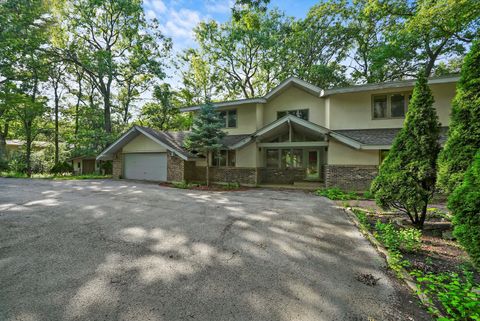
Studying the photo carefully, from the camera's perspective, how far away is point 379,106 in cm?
1105

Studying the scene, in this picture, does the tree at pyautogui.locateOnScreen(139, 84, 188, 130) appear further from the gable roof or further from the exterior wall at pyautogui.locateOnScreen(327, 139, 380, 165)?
the exterior wall at pyautogui.locateOnScreen(327, 139, 380, 165)

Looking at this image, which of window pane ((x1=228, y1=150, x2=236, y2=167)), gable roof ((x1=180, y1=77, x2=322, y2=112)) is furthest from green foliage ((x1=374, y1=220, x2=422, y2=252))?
window pane ((x1=228, y1=150, x2=236, y2=167))

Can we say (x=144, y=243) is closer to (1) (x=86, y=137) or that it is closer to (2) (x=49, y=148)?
(1) (x=86, y=137)

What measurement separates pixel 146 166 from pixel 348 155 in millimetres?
13534

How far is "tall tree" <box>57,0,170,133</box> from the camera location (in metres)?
18.4

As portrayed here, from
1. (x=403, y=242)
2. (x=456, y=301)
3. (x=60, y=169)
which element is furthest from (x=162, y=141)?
(x=60, y=169)

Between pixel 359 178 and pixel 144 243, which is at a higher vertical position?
pixel 359 178

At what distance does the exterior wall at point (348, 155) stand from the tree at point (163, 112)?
17.1m

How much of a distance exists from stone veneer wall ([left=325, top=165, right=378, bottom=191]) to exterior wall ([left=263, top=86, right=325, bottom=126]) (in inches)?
129

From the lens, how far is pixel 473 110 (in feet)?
12.3

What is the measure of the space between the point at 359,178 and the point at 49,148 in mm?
37458

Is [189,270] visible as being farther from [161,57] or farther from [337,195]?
[161,57]

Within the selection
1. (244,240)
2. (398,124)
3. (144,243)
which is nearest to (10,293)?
(144,243)

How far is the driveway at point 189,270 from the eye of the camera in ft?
7.07
